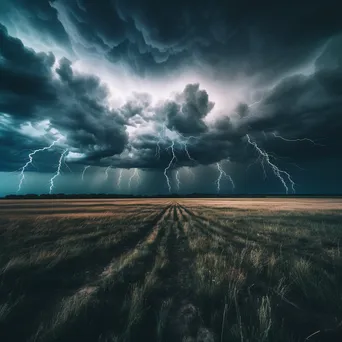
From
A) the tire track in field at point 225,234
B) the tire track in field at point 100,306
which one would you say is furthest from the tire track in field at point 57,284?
the tire track in field at point 225,234

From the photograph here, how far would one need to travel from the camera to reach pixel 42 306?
13.3 feet

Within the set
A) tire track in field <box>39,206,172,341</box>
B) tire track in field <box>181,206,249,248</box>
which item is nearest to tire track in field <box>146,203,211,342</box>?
tire track in field <box>39,206,172,341</box>

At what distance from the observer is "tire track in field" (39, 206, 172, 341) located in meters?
3.19

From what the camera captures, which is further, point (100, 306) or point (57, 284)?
point (57, 284)

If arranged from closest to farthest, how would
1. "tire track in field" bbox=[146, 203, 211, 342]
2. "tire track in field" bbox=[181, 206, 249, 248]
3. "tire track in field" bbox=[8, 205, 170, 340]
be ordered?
"tire track in field" bbox=[146, 203, 211, 342] → "tire track in field" bbox=[8, 205, 170, 340] → "tire track in field" bbox=[181, 206, 249, 248]

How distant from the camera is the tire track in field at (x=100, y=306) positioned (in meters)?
3.19

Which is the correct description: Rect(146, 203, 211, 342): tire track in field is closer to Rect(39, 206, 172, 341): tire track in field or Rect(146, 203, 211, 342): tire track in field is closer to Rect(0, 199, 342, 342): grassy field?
Rect(0, 199, 342, 342): grassy field

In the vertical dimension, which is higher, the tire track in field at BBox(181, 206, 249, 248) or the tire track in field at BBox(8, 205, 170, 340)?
the tire track in field at BBox(8, 205, 170, 340)

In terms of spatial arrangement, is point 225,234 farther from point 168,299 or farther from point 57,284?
point 57,284

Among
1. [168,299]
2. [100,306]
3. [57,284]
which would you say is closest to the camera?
[100,306]

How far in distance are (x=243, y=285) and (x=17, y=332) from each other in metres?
4.86

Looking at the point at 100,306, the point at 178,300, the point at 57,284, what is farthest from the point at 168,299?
the point at 57,284

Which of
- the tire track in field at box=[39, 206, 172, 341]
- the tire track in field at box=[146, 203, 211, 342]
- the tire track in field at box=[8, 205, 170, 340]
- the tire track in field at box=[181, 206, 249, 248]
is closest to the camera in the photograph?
the tire track in field at box=[39, 206, 172, 341]

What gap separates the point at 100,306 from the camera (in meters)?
4.01
